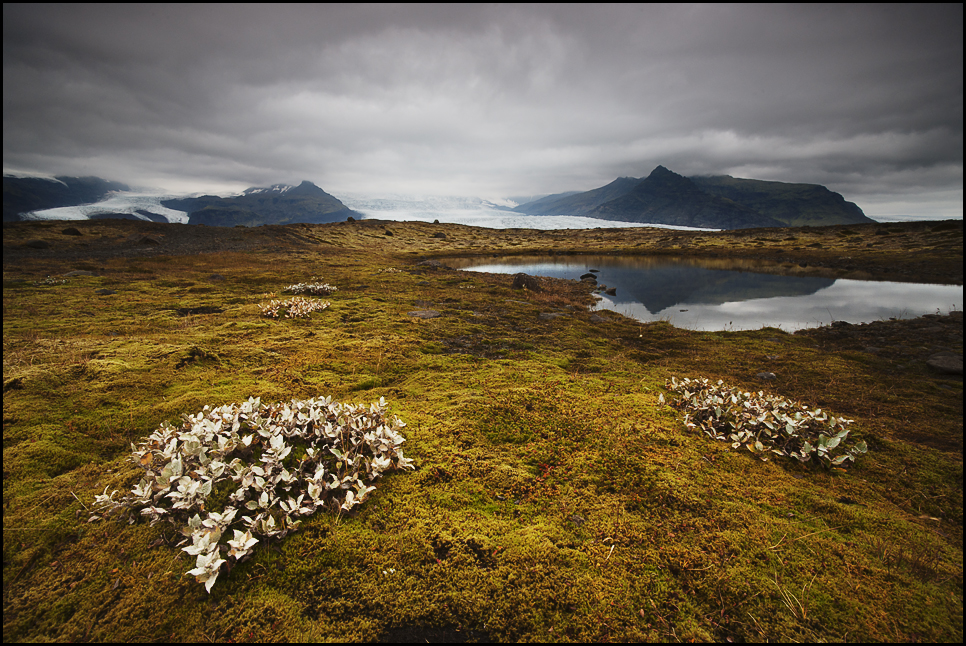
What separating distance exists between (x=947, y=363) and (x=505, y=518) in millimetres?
13081

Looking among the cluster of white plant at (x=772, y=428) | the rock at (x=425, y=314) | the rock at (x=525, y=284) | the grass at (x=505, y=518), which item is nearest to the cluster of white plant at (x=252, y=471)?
the grass at (x=505, y=518)

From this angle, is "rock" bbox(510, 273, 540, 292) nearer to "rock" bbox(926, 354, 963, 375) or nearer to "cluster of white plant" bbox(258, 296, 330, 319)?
"cluster of white plant" bbox(258, 296, 330, 319)

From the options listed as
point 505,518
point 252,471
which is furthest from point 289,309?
point 505,518

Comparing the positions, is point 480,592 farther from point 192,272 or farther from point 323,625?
point 192,272

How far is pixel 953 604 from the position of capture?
112 inches

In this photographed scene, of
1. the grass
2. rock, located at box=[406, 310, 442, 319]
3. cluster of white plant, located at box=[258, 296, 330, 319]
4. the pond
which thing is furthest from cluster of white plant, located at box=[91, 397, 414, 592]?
the pond

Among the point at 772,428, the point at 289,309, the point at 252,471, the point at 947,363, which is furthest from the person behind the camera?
the point at 289,309

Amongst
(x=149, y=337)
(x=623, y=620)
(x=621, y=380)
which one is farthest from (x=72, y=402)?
(x=621, y=380)

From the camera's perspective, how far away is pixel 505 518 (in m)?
3.76

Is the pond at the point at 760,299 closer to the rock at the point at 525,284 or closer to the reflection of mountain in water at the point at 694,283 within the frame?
the reflection of mountain in water at the point at 694,283

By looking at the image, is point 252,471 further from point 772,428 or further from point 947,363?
point 947,363

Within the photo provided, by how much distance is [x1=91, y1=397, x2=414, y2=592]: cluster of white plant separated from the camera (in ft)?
10.2

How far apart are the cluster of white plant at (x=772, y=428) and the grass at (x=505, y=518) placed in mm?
240

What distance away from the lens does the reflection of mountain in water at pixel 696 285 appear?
25.0 m
